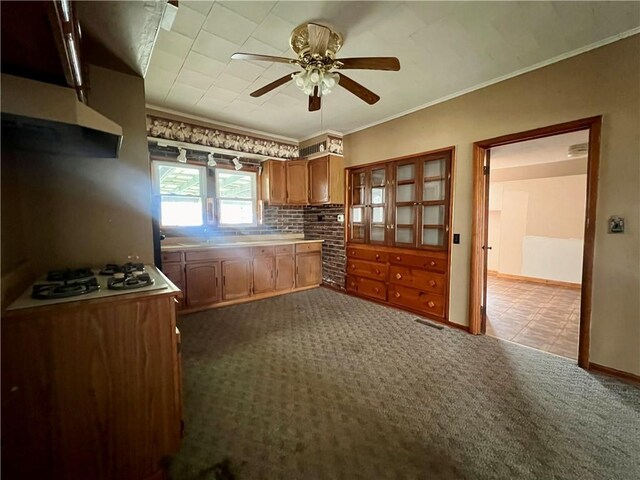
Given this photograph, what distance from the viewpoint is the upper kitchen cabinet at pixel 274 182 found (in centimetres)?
450

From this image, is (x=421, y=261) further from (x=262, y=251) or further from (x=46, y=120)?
(x=46, y=120)

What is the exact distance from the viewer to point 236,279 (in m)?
3.94

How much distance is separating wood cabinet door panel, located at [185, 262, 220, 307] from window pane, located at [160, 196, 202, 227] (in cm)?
81

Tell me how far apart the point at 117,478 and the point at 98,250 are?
1.37 meters

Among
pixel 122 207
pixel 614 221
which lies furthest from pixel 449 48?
pixel 122 207

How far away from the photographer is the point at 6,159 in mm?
1424

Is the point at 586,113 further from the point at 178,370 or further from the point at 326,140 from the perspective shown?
the point at 178,370

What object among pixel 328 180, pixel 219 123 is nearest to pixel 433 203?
pixel 328 180

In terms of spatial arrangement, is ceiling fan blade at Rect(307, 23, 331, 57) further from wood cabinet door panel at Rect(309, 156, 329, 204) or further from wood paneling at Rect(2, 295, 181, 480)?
wood cabinet door panel at Rect(309, 156, 329, 204)

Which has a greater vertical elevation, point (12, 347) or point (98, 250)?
point (98, 250)

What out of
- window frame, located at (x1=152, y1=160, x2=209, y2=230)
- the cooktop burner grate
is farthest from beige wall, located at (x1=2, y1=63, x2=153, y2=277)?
window frame, located at (x1=152, y1=160, x2=209, y2=230)

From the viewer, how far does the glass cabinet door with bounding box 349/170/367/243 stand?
4266 mm

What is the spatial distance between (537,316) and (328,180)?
349cm

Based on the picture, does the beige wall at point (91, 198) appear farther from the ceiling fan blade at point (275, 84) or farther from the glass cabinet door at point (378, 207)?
the glass cabinet door at point (378, 207)
